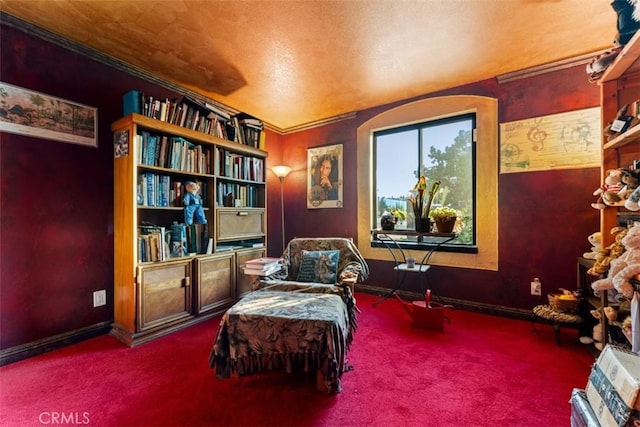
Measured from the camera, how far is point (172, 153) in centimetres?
237

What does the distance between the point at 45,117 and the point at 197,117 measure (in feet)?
3.55

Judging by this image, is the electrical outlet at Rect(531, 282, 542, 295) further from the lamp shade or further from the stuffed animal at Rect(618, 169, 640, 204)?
the lamp shade

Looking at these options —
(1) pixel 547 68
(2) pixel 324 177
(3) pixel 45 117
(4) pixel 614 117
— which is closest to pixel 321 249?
(2) pixel 324 177

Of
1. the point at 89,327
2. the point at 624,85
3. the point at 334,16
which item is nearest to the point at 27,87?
the point at 89,327

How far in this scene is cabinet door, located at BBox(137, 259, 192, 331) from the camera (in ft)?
6.87

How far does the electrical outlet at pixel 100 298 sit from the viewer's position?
221cm

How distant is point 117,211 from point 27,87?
3.44ft

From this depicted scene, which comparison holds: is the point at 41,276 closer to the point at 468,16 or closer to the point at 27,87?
the point at 27,87

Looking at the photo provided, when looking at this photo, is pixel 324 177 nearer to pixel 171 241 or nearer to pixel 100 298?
pixel 171 241

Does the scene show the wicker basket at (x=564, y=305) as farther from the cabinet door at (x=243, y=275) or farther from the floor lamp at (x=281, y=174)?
the floor lamp at (x=281, y=174)

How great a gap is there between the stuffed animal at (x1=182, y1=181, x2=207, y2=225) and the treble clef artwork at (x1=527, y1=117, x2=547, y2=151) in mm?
3312

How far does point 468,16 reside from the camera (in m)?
1.79

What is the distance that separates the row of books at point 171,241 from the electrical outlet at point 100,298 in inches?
21.0

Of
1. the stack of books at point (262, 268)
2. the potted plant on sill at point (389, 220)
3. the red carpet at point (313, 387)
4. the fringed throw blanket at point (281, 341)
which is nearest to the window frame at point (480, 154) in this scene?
the potted plant on sill at point (389, 220)
